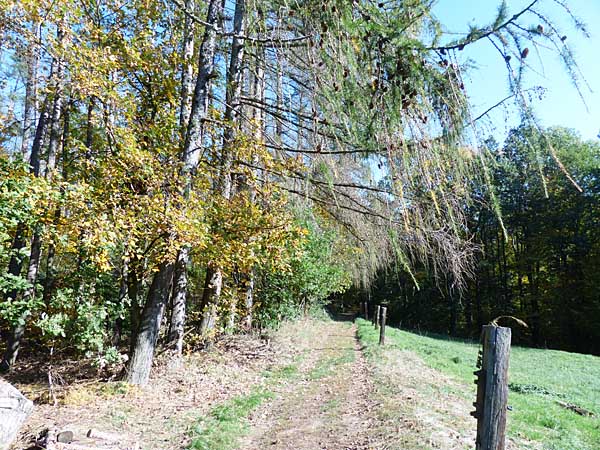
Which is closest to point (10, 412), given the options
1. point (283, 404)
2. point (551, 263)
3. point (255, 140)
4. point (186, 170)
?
point (283, 404)

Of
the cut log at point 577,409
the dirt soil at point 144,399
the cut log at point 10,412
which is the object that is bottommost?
the cut log at point 577,409

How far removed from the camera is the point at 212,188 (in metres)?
8.79

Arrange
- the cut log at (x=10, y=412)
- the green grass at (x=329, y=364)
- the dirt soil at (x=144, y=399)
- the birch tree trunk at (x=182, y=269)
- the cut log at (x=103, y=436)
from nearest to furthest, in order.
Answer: the cut log at (x=10, y=412) → the cut log at (x=103, y=436) → the dirt soil at (x=144, y=399) → the birch tree trunk at (x=182, y=269) → the green grass at (x=329, y=364)

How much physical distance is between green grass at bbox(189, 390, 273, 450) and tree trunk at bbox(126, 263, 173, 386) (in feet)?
5.47

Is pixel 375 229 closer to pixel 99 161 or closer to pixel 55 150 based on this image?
pixel 99 161

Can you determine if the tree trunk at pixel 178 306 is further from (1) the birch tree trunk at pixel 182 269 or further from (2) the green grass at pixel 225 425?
(2) the green grass at pixel 225 425

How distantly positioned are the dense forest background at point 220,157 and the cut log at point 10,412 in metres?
1.84

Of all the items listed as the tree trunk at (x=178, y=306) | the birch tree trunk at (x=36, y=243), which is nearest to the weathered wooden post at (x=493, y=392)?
the tree trunk at (x=178, y=306)

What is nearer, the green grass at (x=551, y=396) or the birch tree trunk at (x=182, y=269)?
the green grass at (x=551, y=396)

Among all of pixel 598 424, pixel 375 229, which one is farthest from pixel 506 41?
pixel 598 424

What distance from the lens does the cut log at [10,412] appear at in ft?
14.4

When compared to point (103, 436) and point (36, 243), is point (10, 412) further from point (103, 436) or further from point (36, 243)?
point (36, 243)

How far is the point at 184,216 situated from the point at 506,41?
5.10 meters

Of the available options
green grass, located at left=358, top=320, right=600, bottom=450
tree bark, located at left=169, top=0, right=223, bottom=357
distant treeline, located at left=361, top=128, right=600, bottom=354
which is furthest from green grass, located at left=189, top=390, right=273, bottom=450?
distant treeline, located at left=361, top=128, right=600, bottom=354
